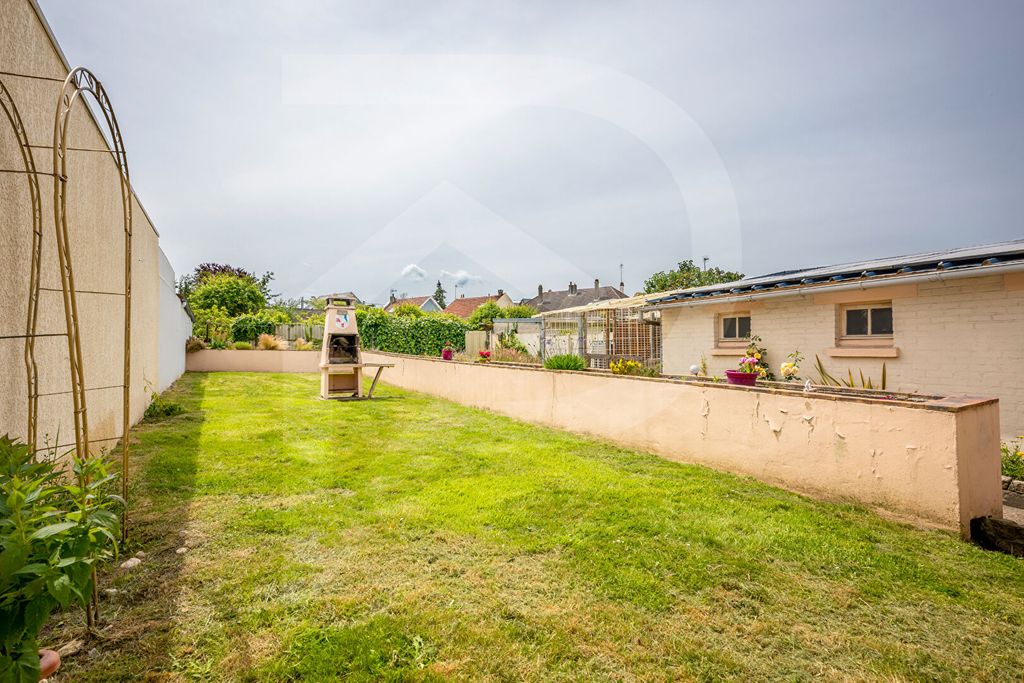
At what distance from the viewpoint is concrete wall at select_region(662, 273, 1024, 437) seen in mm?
5254

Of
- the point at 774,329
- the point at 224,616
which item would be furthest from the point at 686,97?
the point at 224,616

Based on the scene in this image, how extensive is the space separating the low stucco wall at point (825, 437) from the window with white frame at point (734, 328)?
3437 millimetres

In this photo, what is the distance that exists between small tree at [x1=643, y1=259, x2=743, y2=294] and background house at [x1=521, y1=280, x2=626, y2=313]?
18.6 feet

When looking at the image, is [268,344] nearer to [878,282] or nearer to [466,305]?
[878,282]

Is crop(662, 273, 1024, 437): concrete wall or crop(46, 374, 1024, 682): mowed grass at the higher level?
crop(662, 273, 1024, 437): concrete wall

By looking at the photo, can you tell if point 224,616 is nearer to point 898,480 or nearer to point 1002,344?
point 898,480

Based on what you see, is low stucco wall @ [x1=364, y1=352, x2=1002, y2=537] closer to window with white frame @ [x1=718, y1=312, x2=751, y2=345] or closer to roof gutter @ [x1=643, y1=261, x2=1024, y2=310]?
roof gutter @ [x1=643, y1=261, x2=1024, y2=310]

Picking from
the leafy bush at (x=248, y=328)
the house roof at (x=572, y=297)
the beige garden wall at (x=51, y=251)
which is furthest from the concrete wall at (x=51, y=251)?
the house roof at (x=572, y=297)

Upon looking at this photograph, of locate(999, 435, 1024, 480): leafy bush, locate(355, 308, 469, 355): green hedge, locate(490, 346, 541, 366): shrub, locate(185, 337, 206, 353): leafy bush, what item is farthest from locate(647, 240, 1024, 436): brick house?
locate(185, 337, 206, 353): leafy bush

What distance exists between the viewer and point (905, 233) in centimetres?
1062

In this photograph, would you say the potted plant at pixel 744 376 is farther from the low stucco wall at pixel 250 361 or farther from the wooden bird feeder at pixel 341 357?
the low stucco wall at pixel 250 361

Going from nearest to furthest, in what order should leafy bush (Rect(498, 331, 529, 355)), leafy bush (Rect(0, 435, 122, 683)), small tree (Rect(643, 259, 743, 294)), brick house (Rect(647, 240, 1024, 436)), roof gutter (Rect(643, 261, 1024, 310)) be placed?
leafy bush (Rect(0, 435, 122, 683)) < roof gutter (Rect(643, 261, 1024, 310)) < brick house (Rect(647, 240, 1024, 436)) < leafy bush (Rect(498, 331, 529, 355)) < small tree (Rect(643, 259, 743, 294))

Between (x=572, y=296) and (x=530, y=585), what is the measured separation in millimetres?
45677

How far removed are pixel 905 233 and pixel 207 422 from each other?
14531mm
